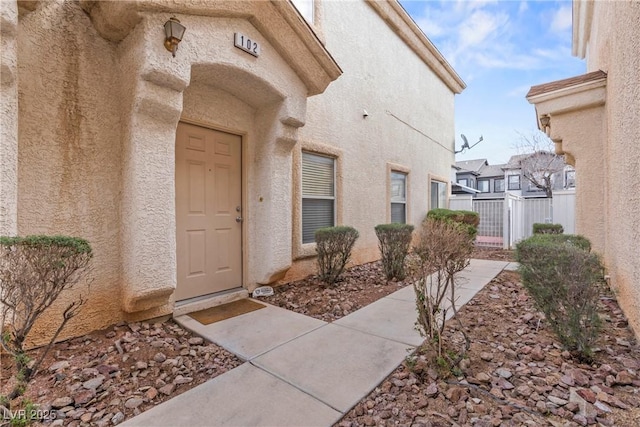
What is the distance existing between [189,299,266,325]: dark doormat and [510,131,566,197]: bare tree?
22.1m

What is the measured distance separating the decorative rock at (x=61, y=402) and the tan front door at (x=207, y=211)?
6.19ft

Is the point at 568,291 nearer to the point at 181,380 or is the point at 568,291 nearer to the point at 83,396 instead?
the point at 181,380

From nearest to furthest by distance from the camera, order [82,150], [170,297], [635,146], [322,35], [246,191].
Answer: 1. [635,146]
2. [82,150]
3. [170,297]
4. [246,191]
5. [322,35]

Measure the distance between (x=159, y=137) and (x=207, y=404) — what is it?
2852 mm

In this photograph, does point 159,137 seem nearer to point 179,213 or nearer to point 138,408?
point 179,213

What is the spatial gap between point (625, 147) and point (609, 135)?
148cm

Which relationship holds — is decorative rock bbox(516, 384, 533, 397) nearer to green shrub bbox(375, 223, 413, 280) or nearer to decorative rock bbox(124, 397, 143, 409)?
decorative rock bbox(124, 397, 143, 409)

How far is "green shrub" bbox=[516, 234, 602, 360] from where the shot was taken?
8.46 ft

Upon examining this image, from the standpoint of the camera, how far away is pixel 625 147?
3.26 m

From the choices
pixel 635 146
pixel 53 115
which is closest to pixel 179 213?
pixel 53 115

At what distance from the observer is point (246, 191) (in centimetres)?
479

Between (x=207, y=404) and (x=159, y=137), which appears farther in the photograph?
(x=159, y=137)

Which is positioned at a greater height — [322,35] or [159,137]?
[322,35]

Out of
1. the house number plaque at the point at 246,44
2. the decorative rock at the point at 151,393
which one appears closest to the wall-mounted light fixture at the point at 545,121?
the house number plaque at the point at 246,44
